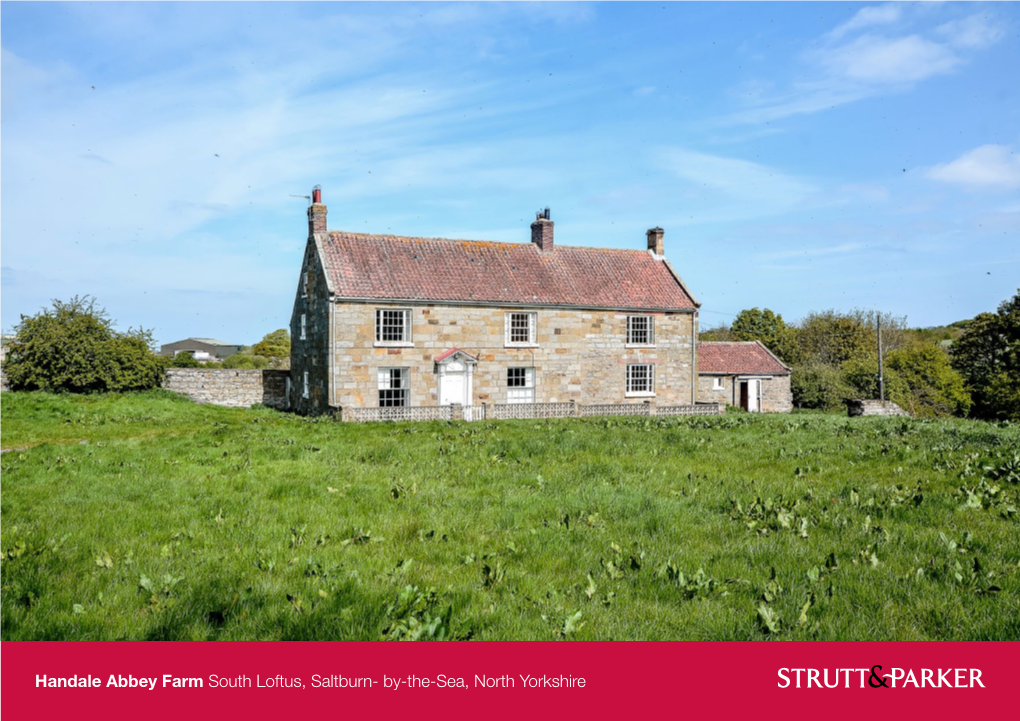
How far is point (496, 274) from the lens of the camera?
35.2 metres

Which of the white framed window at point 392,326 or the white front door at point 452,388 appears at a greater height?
the white framed window at point 392,326

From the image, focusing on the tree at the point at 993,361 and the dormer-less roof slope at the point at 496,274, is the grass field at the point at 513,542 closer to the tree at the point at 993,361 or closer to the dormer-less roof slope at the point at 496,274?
the dormer-less roof slope at the point at 496,274

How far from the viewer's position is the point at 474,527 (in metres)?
10.0

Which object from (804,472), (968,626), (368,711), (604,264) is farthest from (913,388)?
(368,711)

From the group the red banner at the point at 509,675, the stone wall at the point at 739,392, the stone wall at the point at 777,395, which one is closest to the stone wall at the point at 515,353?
the stone wall at the point at 739,392

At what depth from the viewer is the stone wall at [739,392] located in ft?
144

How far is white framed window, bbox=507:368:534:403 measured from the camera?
113ft

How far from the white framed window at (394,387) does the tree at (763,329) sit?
49.3 m

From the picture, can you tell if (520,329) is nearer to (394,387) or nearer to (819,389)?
(394,387)

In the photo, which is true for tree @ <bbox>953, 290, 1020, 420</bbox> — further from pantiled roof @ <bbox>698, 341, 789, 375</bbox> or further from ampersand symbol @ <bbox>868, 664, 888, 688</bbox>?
ampersand symbol @ <bbox>868, 664, 888, 688</bbox>

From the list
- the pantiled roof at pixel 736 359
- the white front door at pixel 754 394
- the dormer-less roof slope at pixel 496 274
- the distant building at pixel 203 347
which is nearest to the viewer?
the dormer-less roof slope at pixel 496 274

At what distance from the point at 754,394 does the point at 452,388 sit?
21818 mm

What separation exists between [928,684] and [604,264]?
110 ft

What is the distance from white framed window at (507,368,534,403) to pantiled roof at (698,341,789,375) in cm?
1381
